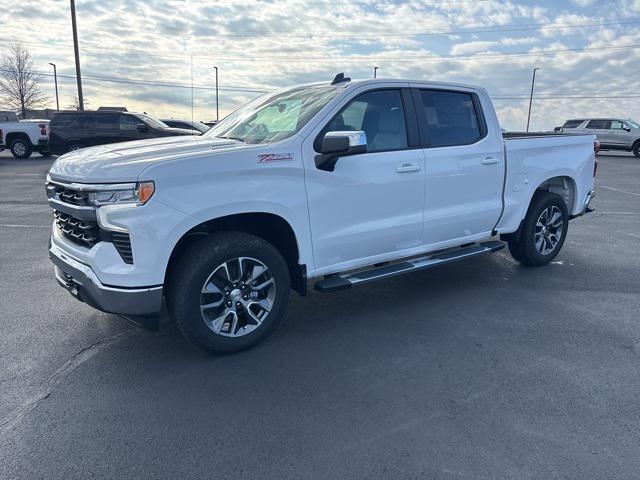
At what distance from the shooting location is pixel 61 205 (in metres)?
3.73

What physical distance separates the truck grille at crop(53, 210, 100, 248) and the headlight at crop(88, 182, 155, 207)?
0.23m

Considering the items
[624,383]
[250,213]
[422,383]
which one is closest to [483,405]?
[422,383]

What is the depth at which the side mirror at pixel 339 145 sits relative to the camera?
3.77m

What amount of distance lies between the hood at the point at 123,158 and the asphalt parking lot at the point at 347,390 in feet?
4.46

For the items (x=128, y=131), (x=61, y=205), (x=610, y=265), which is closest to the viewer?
(x=61, y=205)

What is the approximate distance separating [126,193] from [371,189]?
6.43 feet

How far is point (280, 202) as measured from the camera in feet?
12.5

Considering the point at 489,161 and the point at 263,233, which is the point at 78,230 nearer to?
the point at 263,233

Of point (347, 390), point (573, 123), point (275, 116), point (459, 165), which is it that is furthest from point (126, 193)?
point (573, 123)

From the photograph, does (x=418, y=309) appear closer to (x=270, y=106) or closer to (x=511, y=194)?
(x=511, y=194)

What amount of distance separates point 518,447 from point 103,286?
8.91 ft

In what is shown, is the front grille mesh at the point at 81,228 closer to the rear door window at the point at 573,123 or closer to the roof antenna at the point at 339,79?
the roof antenna at the point at 339,79

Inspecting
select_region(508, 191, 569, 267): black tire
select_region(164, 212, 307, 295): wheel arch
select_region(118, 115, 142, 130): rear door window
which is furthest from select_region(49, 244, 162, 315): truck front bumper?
select_region(118, 115, 142, 130): rear door window

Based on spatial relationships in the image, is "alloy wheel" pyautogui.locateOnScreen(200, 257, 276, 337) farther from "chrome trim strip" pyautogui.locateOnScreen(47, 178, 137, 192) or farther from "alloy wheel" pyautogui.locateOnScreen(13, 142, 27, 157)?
"alloy wheel" pyautogui.locateOnScreen(13, 142, 27, 157)
